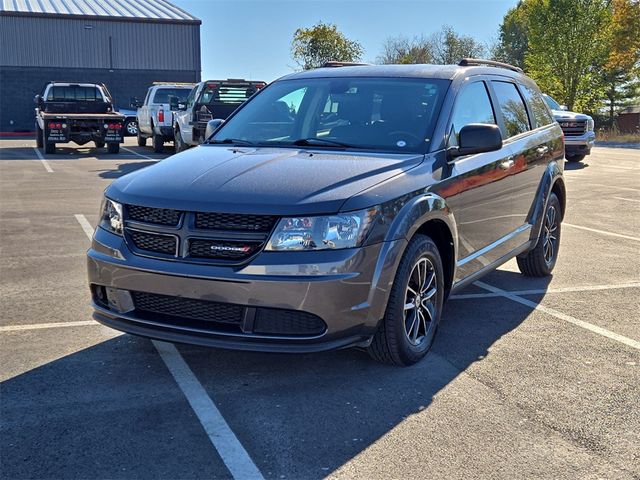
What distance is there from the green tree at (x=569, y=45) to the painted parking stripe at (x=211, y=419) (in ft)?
→ 119

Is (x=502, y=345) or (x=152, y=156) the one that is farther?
(x=152, y=156)

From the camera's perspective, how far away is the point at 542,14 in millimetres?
37375

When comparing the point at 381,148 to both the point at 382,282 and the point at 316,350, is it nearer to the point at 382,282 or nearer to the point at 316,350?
the point at 382,282

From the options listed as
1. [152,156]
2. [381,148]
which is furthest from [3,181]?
[381,148]

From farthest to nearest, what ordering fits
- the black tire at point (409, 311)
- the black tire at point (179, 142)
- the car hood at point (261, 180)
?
the black tire at point (179, 142), the black tire at point (409, 311), the car hood at point (261, 180)

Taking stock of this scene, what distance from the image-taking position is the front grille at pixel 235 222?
12.6 feet

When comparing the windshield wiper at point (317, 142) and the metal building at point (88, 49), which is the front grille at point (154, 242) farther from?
the metal building at point (88, 49)

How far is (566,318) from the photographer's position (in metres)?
5.58

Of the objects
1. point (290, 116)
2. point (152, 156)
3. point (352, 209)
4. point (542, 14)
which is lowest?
point (152, 156)

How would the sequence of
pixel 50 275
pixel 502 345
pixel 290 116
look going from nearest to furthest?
1. pixel 502 345
2. pixel 290 116
3. pixel 50 275

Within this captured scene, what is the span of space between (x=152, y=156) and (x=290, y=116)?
17188 mm

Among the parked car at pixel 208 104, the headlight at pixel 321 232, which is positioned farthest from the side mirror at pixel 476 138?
the parked car at pixel 208 104

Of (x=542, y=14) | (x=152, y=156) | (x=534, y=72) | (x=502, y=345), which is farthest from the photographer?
(x=534, y=72)

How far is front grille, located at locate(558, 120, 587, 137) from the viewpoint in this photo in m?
19.6
